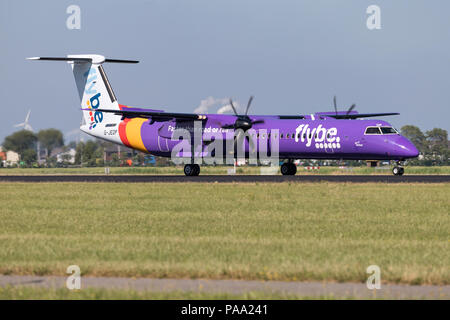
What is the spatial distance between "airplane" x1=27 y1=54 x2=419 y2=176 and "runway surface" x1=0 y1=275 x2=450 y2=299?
3103 centimetres

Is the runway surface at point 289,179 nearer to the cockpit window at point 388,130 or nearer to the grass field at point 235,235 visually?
the cockpit window at point 388,130

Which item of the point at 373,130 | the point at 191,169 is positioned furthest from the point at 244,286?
the point at 191,169

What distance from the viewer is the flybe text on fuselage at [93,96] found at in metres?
52.1

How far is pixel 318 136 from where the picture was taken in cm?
4322

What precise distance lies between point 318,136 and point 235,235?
27.1 m

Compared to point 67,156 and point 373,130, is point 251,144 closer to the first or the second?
point 373,130

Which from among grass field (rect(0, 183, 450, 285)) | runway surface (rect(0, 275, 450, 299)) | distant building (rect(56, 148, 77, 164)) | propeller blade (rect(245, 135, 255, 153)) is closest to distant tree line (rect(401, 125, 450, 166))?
distant building (rect(56, 148, 77, 164))

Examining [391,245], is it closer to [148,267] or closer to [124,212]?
[148,267]

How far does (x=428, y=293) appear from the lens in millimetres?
10164

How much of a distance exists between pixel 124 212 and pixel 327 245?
971cm

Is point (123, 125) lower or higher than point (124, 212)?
higher

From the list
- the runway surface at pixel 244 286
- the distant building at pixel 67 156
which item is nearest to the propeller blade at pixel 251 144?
the runway surface at pixel 244 286
